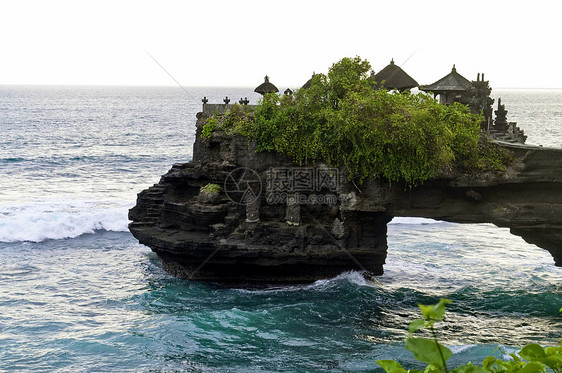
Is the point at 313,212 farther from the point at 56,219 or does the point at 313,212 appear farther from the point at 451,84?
the point at 56,219

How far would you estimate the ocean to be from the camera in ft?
51.3

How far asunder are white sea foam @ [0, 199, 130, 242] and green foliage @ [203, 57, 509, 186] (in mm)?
14083

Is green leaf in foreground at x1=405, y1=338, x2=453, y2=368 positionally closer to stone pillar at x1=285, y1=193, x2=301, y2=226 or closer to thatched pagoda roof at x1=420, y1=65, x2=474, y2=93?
stone pillar at x1=285, y1=193, x2=301, y2=226

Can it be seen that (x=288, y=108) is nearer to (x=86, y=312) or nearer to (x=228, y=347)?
(x=228, y=347)

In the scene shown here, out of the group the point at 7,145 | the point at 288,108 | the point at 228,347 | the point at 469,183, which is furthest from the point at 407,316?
the point at 7,145

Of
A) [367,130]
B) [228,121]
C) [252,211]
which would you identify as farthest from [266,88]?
[367,130]

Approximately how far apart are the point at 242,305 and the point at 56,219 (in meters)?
16.5

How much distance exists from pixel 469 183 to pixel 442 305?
17068mm

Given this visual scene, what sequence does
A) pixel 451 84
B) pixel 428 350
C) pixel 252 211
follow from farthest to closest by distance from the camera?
1. pixel 451 84
2. pixel 252 211
3. pixel 428 350

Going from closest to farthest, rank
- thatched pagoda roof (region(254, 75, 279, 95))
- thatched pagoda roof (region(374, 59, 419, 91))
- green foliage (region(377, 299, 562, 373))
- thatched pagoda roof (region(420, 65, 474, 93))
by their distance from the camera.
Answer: green foliage (region(377, 299, 562, 373)) < thatched pagoda roof (region(374, 59, 419, 91)) < thatched pagoda roof (region(420, 65, 474, 93)) < thatched pagoda roof (region(254, 75, 279, 95))

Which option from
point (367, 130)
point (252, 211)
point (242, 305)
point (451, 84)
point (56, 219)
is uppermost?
point (451, 84)

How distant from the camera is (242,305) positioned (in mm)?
19000

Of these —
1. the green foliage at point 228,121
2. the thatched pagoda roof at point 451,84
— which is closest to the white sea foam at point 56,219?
the green foliage at point 228,121

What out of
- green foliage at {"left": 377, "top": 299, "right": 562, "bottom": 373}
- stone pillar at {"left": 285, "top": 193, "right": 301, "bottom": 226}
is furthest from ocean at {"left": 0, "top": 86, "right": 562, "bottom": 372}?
green foliage at {"left": 377, "top": 299, "right": 562, "bottom": 373}
